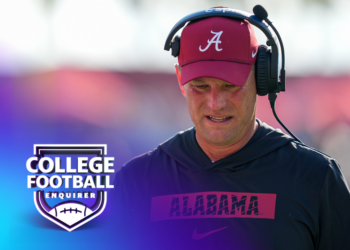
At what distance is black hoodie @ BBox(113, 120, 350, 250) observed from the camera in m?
1.07

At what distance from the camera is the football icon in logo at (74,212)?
2.15 metres

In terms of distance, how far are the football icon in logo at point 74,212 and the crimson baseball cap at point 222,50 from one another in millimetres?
1353

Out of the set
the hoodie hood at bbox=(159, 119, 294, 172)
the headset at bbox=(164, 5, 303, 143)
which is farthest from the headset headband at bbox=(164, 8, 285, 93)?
the hoodie hood at bbox=(159, 119, 294, 172)

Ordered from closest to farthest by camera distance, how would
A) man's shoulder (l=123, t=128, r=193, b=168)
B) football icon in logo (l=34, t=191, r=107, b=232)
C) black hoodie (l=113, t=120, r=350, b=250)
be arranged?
black hoodie (l=113, t=120, r=350, b=250)
man's shoulder (l=123, t=128, r=193, b=168)
football icon in logo (l=34, t=191, r=107, b=232)

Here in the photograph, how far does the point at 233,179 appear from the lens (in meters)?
1.18

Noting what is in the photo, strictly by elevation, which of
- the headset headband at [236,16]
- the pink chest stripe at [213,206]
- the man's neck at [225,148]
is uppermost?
the headset headband at [236,16]

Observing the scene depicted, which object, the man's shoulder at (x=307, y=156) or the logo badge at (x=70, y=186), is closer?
the man's shoulder at (x=307, y=156)

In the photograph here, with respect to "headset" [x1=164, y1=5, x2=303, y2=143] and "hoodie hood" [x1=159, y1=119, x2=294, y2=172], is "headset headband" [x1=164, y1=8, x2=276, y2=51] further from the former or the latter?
"hoodie hood" [x1=159, y1=119, x2=294, y2=172]

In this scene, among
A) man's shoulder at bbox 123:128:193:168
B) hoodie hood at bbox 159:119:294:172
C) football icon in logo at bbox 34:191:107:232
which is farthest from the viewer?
football icon in logo at bbox 34:191:107:232

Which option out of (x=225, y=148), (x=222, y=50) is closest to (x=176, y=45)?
(x=222, y=50)

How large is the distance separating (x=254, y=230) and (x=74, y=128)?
2540 mm

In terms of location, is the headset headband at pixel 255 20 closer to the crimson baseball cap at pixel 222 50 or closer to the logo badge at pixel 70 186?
the crimson baseball cap at pixel 222 50

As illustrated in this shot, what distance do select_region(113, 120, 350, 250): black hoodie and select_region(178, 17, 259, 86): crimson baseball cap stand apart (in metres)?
0.28

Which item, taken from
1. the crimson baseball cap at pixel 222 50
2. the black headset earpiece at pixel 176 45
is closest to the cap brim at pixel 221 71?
the crimson baseball cap at pixel 222 50
